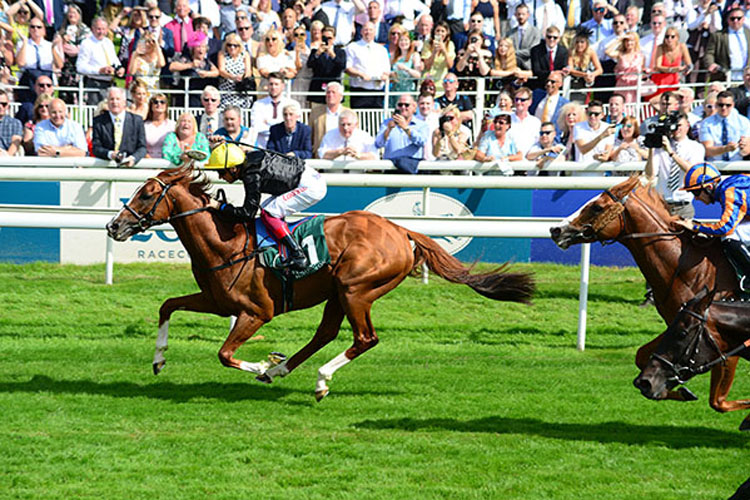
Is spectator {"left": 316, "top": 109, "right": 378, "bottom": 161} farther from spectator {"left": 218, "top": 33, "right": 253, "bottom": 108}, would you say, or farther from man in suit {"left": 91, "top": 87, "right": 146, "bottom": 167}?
man in suit {"left": 91, "top": 87, "right": 146, "bottom": 167}

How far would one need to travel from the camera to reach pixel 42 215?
30.5ft

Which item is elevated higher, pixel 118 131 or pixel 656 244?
pixel 118 131

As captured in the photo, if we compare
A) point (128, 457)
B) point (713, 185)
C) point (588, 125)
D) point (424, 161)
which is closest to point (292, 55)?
point (424, 161)

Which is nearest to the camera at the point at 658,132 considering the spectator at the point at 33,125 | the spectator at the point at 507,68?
the spectator at the point at 507,68

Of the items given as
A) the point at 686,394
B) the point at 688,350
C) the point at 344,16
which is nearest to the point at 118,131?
the point at 344,16

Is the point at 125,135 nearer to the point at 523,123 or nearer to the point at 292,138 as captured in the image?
the point at 292,138

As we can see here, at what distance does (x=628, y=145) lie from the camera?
11414mm

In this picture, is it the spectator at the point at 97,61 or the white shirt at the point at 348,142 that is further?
the spectator at the point at 97,61

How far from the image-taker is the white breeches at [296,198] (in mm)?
7832

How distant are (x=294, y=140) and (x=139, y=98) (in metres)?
1.76

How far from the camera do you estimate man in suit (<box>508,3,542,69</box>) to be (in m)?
13.3

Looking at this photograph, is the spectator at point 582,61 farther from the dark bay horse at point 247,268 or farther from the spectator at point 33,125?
the spectator at point 33,125

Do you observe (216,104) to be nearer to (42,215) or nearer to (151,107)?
(151,107)

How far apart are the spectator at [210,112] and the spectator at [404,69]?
233 centimetres
